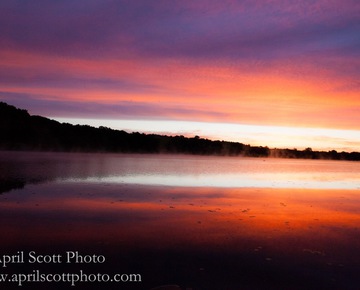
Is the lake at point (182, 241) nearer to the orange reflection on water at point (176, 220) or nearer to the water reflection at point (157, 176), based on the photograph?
the orange reflection on water at point (176, 220)

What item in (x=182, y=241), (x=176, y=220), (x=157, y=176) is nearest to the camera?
(x=182, y=241)

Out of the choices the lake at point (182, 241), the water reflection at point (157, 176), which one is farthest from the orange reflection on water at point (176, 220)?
the water reflection at point (157, 176)

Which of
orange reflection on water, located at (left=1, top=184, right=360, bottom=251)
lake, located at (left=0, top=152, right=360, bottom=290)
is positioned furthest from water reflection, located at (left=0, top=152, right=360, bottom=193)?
lake, located at (left=0, top=152, right=360, bottom=290)

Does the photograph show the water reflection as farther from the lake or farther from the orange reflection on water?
the lake

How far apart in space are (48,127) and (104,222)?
555 ft

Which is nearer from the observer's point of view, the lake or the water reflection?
the lake

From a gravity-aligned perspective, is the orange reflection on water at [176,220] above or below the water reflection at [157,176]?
below

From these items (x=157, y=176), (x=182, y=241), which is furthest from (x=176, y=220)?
(x=157, y=176)

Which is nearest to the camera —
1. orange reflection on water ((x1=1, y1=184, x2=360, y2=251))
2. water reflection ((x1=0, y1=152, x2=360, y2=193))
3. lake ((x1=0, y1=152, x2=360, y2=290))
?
lake ((x1=0, y1=152, x2=360, y2=290))

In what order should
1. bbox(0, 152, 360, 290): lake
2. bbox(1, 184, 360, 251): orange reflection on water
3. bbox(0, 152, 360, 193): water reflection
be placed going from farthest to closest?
bbox(0, 152, 360, 193): water reflection
bbox(1, 184, 360, 251): orange reflection on water
bbox(0, 152, 360, 290): lake

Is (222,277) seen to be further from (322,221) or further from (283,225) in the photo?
(322,221)

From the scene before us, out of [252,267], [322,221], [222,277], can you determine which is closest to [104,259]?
[222,277]

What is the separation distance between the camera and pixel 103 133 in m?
193

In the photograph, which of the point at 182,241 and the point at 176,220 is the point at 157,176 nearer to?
the point at 176,220
